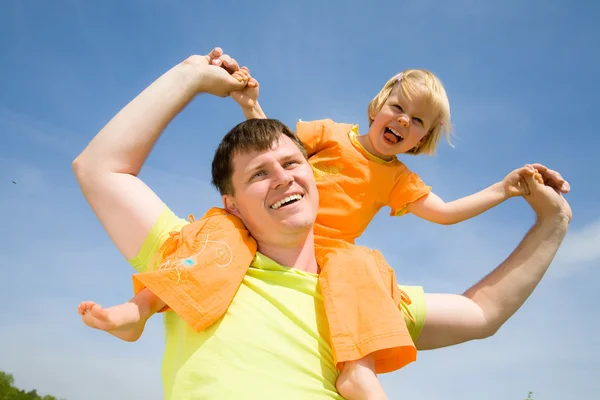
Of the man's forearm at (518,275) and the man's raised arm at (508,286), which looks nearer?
the man's raised arm at (508,286)

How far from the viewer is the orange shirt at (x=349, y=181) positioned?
3715 mm

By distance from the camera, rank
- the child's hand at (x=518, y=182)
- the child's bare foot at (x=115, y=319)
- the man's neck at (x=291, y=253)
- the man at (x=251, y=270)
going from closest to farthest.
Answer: the child's bare foot at (x=115, y=319)
the man at (x=251, y=270)
the man's neck at (x=291, y=253)
the child's hand at (x=518, y=182)

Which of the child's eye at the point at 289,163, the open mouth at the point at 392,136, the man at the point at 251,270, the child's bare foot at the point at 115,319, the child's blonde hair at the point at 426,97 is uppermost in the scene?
the child's blonde hair at the point at 426,97

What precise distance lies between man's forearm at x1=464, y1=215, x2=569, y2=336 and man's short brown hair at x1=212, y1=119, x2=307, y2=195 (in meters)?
1.65

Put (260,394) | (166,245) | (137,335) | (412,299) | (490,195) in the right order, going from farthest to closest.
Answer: (490,195)
(412,299)
(166,245)
(137,335)
(260,394)

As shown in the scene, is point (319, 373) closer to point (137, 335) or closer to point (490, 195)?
point (137, 335)

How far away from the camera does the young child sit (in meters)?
2.45

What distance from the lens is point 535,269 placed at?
3.69 m

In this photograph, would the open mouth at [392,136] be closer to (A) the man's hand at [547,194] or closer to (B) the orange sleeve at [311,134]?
(B) the orange sleeve at [311,134]

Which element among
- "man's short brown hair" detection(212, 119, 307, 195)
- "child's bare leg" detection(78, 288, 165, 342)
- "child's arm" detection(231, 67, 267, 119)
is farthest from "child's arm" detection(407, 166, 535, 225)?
"child's bare leg" detection(78, 288, 165, 342)

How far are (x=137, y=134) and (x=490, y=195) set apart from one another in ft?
8.44

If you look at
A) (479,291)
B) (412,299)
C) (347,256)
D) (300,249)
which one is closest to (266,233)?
(300,249)

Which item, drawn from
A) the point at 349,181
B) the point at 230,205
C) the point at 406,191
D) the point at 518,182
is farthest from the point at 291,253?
the point at 518,182

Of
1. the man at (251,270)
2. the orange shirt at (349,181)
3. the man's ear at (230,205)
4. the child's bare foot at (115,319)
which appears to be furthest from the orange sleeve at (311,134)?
the child's bare foot at (115,319)
